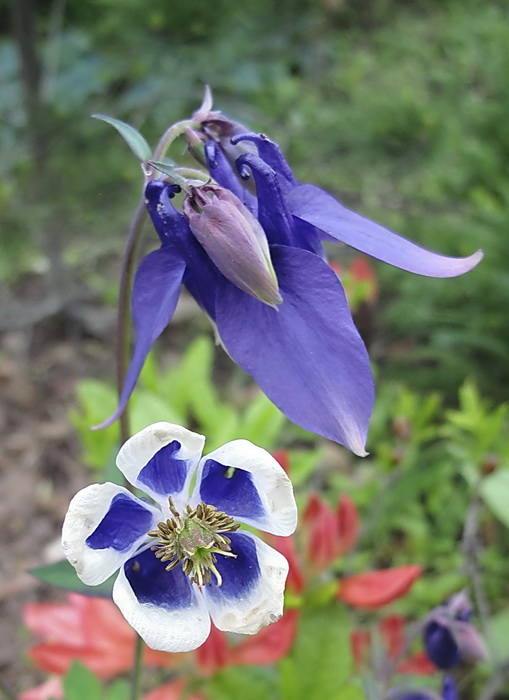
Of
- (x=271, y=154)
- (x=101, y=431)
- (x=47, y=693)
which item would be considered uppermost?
(x=271, y=154)

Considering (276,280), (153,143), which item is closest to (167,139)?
(276,280)

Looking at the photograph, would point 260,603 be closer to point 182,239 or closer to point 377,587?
point 182,239

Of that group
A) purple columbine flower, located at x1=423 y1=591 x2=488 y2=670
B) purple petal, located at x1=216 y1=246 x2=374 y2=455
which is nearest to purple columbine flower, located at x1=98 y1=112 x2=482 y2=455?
purple petal, located at x1=216 y1=246 x2=374 y2=455

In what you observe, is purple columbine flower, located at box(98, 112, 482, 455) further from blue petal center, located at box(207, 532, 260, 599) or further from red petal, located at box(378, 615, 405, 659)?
red petal, located at box(378, 615, 405, 659)

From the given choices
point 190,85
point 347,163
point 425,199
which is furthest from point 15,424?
point 425,199

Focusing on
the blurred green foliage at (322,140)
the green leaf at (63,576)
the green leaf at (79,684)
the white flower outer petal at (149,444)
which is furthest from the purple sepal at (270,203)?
the blurred green foliage at (322,140)

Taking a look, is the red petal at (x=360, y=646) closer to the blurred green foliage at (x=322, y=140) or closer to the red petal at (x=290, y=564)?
the red petal at (x=290, y=564)

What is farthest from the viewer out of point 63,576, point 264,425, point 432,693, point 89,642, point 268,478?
point 264,425
